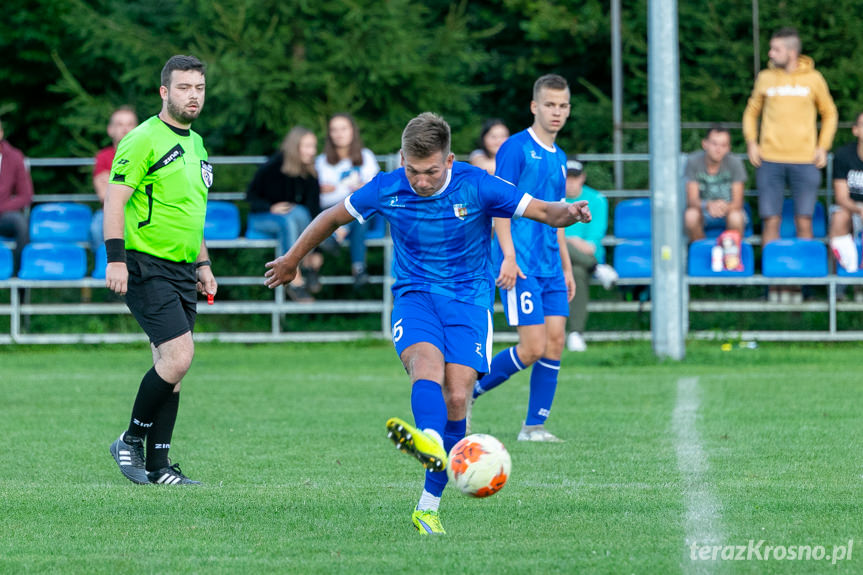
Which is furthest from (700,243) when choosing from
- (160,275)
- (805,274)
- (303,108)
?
(160,275)

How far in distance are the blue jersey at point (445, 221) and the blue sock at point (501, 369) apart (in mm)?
2916

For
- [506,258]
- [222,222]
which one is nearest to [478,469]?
[506,258]

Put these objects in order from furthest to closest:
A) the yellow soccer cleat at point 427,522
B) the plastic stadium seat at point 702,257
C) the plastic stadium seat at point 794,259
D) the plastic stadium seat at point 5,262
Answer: the plastic stadium seat at point 5,262, the plastic stadium seat at point 702,257, the plastic stadium seat at point 794,259, the yellow soccer cleat at point 427,522

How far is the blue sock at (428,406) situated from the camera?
545 cm

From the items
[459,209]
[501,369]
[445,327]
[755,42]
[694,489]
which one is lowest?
[694,489]

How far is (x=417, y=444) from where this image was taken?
16.9 ft

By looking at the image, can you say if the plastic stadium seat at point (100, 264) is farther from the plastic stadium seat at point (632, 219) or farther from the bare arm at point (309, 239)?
the bare arm at point (309, 239)

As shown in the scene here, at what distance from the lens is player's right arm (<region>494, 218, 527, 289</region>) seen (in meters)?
8.06

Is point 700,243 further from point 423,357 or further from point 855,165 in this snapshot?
point 423,357

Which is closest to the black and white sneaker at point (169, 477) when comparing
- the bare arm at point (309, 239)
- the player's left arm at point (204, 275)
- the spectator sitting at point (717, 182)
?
the player's left arm at point (204, 275)

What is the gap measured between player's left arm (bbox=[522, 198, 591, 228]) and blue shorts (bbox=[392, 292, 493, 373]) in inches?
19.4

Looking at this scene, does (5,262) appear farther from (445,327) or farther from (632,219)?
(445,327)

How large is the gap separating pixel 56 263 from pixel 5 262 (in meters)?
0.61

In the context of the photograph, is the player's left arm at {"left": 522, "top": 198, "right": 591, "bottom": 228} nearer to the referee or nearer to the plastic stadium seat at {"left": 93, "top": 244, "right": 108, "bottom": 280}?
the referee
